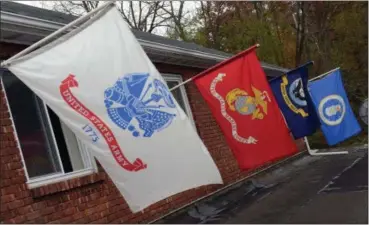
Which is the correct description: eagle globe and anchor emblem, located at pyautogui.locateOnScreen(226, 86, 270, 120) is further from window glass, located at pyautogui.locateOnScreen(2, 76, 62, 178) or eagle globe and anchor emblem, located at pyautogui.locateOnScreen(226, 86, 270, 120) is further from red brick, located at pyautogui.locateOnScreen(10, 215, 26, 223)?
red brick, located at pyautogui.locateOnScreen(10, 215, 26, 223)

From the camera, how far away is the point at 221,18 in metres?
27.3

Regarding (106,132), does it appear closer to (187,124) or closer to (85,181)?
(187,124)

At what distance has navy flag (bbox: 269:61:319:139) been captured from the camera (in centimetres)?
700

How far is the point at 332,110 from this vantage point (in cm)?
868

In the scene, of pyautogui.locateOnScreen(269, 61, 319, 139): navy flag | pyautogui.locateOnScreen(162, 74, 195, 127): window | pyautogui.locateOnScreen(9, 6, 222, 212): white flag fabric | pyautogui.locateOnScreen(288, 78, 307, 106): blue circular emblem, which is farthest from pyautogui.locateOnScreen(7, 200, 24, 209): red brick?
pyautogui.locateOnScreen(162, 74, 195, 127): window

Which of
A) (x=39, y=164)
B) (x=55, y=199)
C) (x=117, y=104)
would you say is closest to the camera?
(x=117, y=104)

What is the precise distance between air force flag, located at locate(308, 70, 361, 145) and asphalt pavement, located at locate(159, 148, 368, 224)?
38.6 inches

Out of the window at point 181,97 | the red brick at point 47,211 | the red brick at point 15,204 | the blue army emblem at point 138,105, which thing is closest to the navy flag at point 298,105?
the window at point 181,97

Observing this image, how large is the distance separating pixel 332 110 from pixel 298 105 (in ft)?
6.18

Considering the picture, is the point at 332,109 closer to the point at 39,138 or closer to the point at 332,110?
the point at 332,110

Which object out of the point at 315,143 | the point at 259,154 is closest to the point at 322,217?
the point at 259,154

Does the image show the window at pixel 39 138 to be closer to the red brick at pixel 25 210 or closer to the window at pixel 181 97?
the red brick at pixel 25 210

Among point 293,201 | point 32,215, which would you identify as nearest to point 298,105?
point 293,201

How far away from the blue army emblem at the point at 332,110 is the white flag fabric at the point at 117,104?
510 cm
